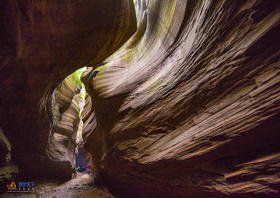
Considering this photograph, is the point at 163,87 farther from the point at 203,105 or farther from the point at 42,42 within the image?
the point at 42,42

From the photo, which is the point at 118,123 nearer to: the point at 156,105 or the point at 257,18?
the point at 156,105

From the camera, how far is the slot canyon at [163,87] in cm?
227

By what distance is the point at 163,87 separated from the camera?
12.7ft

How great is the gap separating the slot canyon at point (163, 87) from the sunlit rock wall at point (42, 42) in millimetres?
27

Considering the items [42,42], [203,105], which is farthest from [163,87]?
[42,42]

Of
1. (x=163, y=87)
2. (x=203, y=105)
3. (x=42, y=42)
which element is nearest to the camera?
(x=203, y=105)

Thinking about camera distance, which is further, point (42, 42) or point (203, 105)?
point (42, 42)

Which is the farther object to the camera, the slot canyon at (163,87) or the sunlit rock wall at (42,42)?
the sunlit rock wall at (42,42)

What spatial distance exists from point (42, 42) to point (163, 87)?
368cm

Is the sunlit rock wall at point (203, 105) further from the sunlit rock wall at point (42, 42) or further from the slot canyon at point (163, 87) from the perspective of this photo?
the sunlit rock wall at point (42, 42)

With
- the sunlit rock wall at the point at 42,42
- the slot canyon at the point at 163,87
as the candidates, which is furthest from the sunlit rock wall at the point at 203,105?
the sunlit rock wall at the point at 42,42

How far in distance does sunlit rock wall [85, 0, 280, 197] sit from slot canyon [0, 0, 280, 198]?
0.06 ft

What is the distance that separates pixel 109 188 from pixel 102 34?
6562 mm

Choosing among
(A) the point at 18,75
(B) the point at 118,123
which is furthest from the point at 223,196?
(A) the point at 18,75
